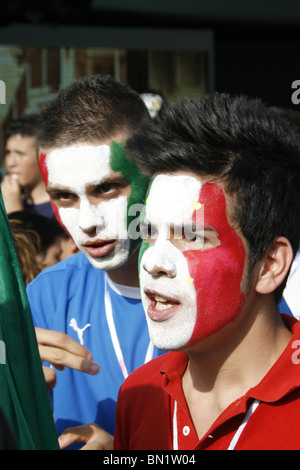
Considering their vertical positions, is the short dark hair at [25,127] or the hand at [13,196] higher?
the short dark hair at [25,127]

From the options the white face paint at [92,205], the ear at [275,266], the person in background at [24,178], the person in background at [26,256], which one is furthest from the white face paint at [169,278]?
the person in background at [24,178]

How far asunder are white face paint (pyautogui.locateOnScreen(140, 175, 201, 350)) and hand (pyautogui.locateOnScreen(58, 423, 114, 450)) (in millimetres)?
404

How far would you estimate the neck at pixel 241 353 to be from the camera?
6.03 feet

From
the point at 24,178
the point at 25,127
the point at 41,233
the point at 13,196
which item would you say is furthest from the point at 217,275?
the point at 25,127

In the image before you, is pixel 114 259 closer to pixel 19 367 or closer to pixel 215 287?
pixel 215 287

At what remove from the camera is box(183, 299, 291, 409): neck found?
1839 millimetres

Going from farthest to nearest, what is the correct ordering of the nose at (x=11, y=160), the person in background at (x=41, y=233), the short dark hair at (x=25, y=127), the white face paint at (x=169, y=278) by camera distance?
the short dark hair at (x=25, y=127) < the nose at (x=11, y=160) < the person in background at (x=41, y=233) < the white face paint at (x=169, y=278)

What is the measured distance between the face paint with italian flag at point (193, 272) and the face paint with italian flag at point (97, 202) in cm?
57

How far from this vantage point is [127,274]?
2.60 meters

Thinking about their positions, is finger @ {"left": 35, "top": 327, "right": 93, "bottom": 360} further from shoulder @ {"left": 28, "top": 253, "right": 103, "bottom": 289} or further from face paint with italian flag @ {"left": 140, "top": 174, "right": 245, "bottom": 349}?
shoulder @ {"left": 28, "top": 253, "right": 103, "bottom": 289}

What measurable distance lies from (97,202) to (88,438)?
79 centimetres

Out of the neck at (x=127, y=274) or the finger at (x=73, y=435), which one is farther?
the neck at (x=127, y=274)
